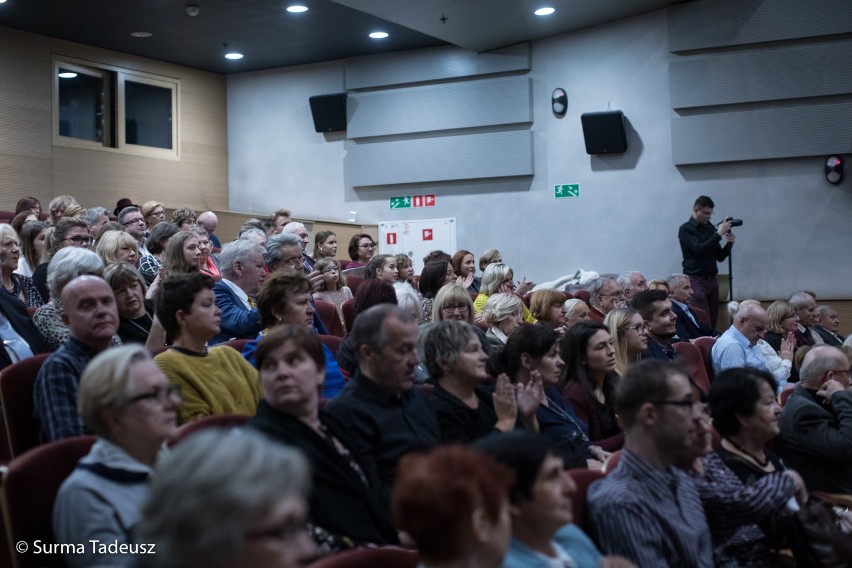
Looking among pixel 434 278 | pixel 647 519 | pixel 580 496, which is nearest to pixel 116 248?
pixel 434 278

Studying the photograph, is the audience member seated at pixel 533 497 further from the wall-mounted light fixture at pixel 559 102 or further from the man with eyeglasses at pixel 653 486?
the wall-mounted light fixture at pixel 559 102

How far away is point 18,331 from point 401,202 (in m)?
6.65

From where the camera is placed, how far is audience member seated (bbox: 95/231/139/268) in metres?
4.44

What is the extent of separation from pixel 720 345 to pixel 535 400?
218 centimetres

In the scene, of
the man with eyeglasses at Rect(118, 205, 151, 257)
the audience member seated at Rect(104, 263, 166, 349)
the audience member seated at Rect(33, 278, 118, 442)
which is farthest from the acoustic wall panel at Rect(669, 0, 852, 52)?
the audience member seated at Rect(33, 278, 118, 442)

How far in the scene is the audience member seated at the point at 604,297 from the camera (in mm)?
5707

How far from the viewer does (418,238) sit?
9.61 m

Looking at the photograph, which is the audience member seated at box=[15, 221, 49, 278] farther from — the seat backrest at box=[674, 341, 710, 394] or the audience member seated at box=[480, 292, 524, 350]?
the seat backrest at box=[674, 341, 710, 394]

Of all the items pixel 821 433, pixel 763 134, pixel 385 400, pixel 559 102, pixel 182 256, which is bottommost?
pixel 821 433

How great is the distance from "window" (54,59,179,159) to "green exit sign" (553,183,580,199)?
4087 mm

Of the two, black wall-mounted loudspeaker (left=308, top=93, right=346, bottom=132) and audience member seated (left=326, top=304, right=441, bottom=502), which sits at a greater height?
black wall-mounted loudspeaker (left=308, top=93, right=346, bottom=132)

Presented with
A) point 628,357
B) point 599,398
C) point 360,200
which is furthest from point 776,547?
point 360,200

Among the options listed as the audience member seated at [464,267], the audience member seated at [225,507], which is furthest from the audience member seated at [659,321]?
the audience member seated at [225,507]

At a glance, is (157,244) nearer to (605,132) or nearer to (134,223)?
(134,223)
